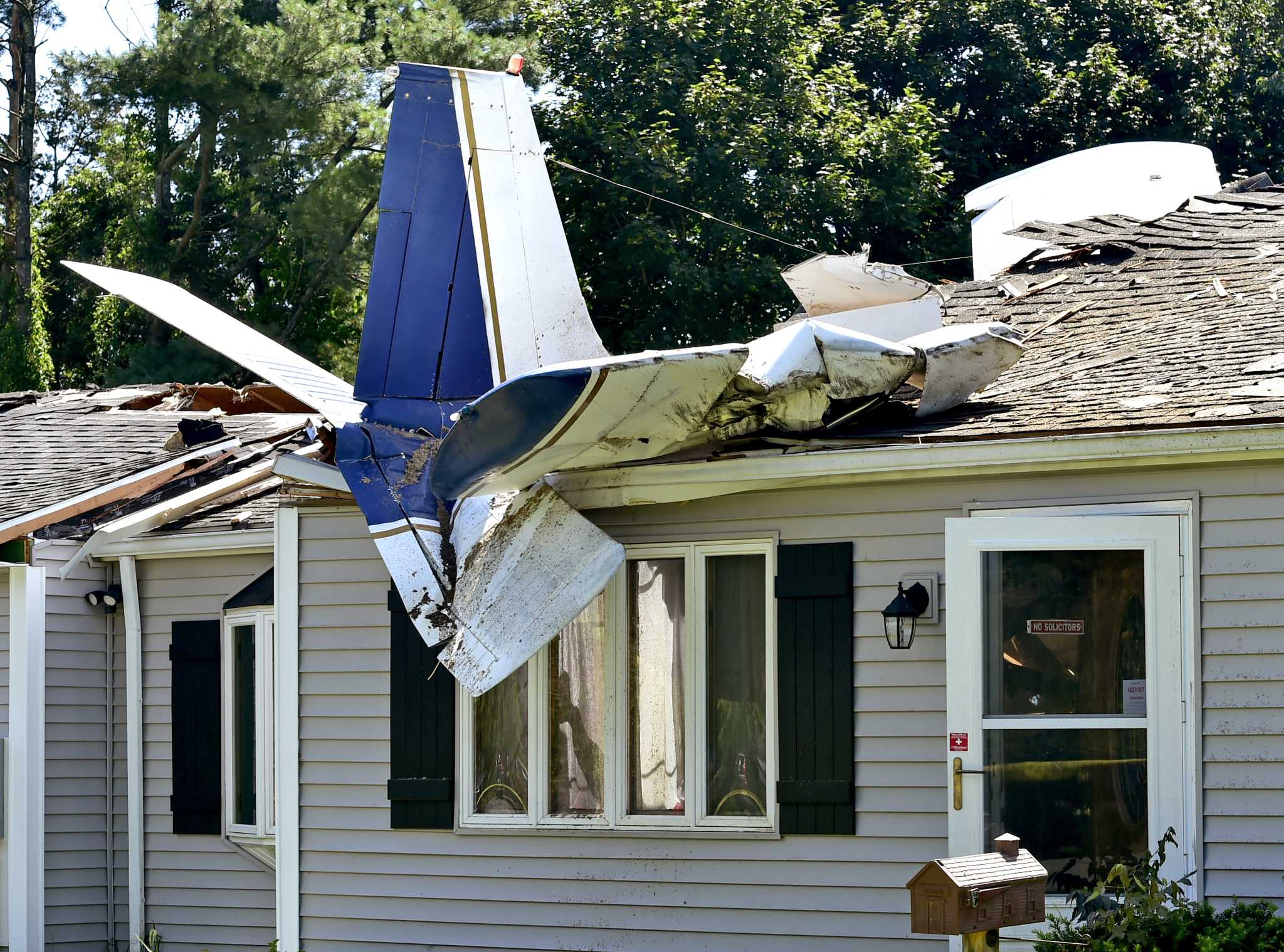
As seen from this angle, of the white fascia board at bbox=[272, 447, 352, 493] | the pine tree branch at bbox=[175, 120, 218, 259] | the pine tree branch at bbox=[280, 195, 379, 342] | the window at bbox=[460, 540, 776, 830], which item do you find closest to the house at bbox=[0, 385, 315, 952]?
the white fascia board at bbox=[272, 447, 352, 493]

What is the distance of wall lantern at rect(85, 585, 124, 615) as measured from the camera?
420 inches

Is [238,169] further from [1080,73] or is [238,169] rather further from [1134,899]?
[1134,899]

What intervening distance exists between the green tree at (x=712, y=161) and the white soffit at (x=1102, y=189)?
10.2m

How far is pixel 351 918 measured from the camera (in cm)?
847

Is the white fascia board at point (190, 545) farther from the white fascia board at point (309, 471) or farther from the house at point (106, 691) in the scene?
the white fascia board at point (309, 471)

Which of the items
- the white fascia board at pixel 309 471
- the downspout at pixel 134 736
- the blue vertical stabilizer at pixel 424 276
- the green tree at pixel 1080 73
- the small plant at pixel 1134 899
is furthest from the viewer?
the green tree at pixel 1080 73

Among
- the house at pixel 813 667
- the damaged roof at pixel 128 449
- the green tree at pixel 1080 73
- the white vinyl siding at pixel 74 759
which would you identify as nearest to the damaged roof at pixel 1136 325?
the house at pixel 813 667

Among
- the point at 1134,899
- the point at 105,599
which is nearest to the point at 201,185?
the point at 105,599

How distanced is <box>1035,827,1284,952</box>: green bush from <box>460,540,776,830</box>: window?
1.57m

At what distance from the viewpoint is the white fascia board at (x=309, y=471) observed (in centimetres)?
823

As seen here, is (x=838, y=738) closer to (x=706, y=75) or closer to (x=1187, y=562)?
(x=1187, y=562)

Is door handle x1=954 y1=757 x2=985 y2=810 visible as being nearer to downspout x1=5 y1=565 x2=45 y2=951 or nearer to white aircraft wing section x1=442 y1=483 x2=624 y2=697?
white aircraft wing section x1=442 y1=483 x2=624 y2=697

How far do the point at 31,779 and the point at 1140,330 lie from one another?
693 cm

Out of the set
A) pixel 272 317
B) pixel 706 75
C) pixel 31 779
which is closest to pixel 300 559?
pixel 31 779
